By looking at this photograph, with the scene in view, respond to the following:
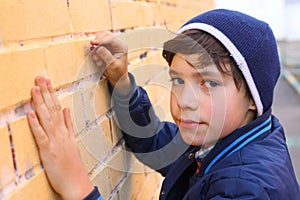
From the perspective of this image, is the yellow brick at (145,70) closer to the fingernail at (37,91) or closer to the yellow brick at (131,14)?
the yellow brick at (131,14)

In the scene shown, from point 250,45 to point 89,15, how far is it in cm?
53

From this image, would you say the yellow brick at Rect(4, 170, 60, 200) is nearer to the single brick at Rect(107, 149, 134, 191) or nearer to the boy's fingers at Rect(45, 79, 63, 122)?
the boy's fingers at Rect(45, 79, 63, 122)

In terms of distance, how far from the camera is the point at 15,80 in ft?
3.44

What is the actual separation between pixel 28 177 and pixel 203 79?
65 centimetres

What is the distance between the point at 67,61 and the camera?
4.55ft

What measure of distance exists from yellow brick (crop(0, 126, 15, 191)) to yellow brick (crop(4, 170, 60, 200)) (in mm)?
30

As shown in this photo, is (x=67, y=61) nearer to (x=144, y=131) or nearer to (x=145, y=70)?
(x=144, y=131)

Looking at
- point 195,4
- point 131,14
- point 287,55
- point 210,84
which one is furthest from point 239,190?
point 287,55

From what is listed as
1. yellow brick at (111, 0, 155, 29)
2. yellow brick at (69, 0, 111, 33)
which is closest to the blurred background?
yellow brick at (111, 0, 155, 29)

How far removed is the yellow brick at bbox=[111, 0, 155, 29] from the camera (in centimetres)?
196

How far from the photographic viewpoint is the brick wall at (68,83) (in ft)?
3.39

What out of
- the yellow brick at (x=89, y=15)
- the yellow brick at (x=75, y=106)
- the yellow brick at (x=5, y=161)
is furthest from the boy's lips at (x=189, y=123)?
the yellow brick at (x=5, y=161)

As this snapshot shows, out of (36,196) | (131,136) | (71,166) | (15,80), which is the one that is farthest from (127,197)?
(15,80)

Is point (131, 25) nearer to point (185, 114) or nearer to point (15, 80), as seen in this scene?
point (185, 114)
